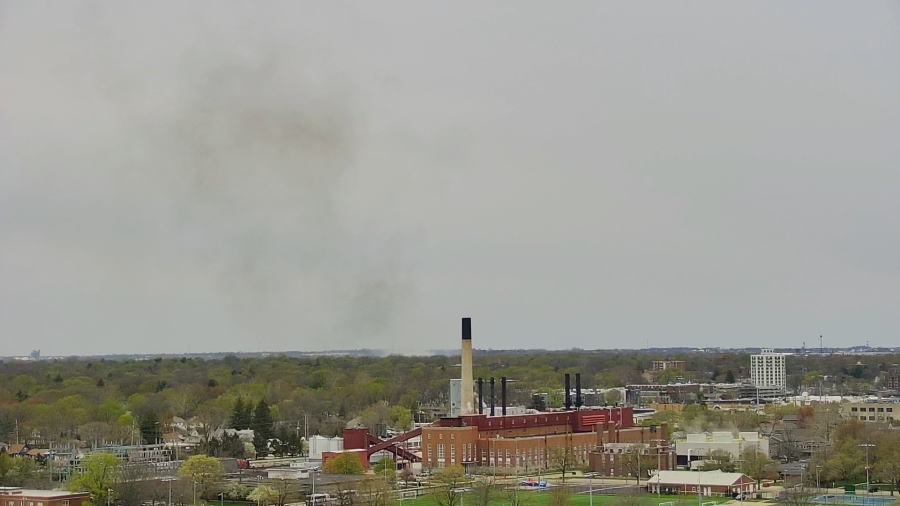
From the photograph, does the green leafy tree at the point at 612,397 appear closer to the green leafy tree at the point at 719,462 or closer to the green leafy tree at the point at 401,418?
the green leafy tree at the point at 401,418

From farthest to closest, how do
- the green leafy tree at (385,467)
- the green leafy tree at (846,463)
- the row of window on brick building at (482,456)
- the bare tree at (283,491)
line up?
the row of window on brick building at (482,456)
the green leafy tree at (385,467)
the green leafy tree at (846,463)
the bare tree at (283,491)

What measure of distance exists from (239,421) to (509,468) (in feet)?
51.4

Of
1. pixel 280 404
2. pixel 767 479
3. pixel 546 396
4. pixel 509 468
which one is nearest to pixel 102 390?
pixel 280 404

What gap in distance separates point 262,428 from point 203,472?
1351cm

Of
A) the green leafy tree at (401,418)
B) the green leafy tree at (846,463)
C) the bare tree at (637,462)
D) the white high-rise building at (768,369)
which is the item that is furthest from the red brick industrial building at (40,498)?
the white high-rise building at (768,369)

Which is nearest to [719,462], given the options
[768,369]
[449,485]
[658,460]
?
[658,460]

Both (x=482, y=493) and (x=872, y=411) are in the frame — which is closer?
(x=482, y=493)

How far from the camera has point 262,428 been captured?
169ft

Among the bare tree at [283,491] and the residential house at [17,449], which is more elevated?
the residential house at [17,449]

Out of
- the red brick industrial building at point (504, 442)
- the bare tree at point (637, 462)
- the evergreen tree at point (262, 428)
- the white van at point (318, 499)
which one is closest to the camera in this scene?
the white van at point (318, 499)

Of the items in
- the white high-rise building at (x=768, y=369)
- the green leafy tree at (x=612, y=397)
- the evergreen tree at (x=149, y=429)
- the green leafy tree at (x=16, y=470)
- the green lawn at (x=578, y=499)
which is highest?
the white high-rise building at (x=768, y=369)

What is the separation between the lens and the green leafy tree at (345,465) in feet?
137

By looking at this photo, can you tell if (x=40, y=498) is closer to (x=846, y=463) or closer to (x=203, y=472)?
(x=203, y=472)

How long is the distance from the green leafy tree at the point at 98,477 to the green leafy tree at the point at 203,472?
220cm
